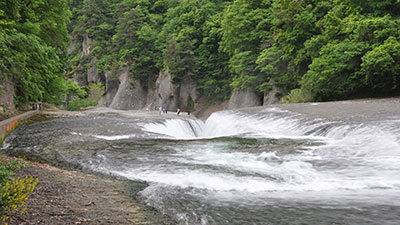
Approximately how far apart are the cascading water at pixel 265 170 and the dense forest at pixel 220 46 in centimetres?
486

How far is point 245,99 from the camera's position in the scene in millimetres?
33875

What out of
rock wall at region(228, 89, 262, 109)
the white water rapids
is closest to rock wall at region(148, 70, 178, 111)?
rock wall at region(228, 89, 262, 109)

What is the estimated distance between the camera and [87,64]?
59.8 meters

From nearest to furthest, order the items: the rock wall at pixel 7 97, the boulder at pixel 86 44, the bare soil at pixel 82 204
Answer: the bare soil at pixel 82 204 → the rock wall at pixel 7 97 → the boulder at pixel 86 44

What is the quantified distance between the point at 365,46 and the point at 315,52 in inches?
209

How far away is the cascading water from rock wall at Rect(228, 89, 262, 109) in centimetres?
2110

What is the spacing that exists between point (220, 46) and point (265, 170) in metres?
34.4

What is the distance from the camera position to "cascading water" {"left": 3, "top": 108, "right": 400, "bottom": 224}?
427cm

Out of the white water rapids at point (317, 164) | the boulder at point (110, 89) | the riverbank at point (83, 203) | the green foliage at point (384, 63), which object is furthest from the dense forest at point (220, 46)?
the white water rapids at point (317, 164)

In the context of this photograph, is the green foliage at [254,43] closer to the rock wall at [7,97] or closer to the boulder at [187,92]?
the boulder at [187,92]

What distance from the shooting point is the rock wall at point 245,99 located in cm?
3331

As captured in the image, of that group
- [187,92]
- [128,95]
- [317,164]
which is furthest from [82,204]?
[128,95]

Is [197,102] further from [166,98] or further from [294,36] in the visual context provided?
[294,36]

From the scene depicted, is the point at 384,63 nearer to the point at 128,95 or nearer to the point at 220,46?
the point at 220,46
